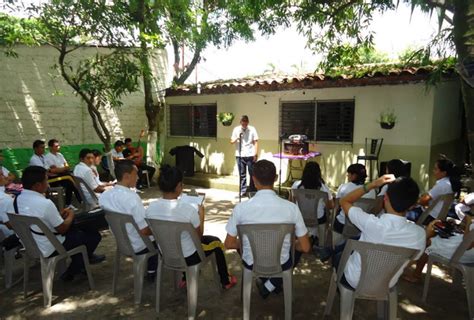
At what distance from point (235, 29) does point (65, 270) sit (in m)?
7.71

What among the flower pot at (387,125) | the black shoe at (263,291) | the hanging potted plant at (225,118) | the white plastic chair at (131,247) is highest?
the hanging potted plant at (225,118)

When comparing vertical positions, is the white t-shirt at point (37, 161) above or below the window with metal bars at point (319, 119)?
below

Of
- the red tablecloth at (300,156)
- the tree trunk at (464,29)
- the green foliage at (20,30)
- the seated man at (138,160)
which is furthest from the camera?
the seated man at (138,160)

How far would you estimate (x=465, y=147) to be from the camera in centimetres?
831

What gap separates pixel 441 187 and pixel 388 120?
3.20 m

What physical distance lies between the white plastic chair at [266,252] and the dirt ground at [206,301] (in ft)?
1.14

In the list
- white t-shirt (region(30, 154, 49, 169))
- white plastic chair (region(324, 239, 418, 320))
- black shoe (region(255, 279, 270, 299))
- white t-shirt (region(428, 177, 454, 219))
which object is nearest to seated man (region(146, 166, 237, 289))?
black shoe (region(255, 279, 270, 299))

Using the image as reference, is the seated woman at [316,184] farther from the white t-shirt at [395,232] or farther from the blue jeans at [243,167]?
the blue jeans at [243,167]

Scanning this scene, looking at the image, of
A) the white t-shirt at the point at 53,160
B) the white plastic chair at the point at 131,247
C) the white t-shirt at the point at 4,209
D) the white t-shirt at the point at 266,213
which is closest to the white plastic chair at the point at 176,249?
the white plastic chair at the point at 131,247

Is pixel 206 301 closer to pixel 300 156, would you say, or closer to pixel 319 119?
pixel 300 156

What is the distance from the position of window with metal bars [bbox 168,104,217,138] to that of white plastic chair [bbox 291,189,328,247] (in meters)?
5.91

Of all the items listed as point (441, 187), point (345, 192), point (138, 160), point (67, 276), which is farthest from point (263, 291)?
point (138, 160)

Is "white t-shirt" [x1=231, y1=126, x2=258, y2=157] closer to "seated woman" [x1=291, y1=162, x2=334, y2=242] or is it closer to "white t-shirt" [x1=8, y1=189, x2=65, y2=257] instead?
"seated woman" [x1=291, y1=162, x2=334, y2=242]

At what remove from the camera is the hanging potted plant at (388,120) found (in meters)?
6.72
